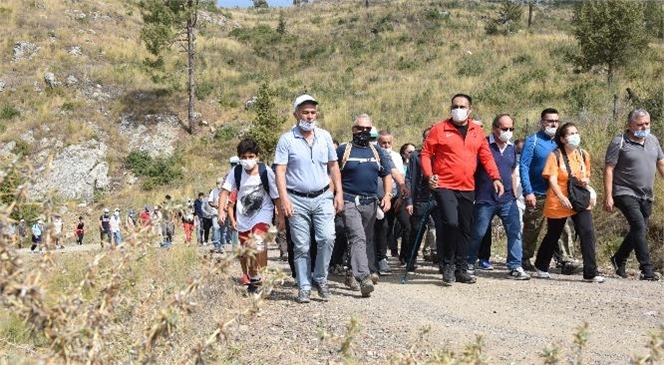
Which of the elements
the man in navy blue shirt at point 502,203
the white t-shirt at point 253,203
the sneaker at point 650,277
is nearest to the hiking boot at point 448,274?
the man in navy blue shirt at point 502,203

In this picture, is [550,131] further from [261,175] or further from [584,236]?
[261,175]

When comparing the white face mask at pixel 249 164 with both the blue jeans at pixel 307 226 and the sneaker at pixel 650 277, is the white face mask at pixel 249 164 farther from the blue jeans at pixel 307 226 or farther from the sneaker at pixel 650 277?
the sneaker at pixel 650 277

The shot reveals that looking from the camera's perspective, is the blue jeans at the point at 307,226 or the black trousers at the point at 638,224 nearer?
the blue jeans at the point at 307,226

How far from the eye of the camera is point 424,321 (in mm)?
5285

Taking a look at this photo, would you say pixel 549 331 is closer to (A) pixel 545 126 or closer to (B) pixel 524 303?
(B) pixel 524 303

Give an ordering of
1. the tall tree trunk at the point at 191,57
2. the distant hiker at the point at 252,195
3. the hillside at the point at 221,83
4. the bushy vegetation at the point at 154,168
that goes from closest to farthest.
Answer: the distant hiker at the point at 252,195 < the hillside at the point at 221,83 < the bushy vegetation at the point at 154,168 < the tall tree trunk at the point at 191,57

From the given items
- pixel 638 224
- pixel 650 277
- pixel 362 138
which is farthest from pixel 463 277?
pixel 650 277

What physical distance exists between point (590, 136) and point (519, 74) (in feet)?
71.5

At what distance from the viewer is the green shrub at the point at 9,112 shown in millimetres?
32938

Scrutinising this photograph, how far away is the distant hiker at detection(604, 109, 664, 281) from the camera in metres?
7.27

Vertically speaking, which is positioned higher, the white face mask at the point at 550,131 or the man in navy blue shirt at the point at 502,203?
the white face mask at the point at 550,131

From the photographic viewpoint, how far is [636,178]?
7.32 metres

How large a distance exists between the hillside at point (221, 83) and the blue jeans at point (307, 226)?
49.3 ft

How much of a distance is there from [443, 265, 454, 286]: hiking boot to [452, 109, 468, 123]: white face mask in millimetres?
1591
